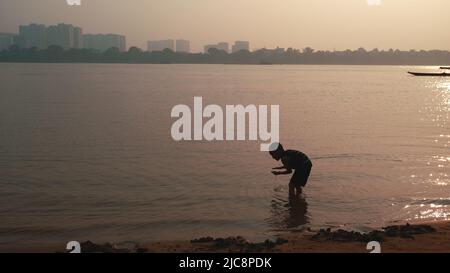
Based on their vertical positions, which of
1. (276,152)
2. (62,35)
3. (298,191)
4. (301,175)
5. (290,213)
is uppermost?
(62,35)

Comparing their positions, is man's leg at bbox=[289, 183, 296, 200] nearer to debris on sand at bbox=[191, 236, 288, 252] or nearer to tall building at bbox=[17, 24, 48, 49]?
debris on sand at bbox=[191, 236, 288, 252]

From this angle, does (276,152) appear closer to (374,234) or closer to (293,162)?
(293,162)

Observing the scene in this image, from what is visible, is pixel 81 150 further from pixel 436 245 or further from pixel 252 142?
pixel 436 245

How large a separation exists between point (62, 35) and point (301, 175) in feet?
276

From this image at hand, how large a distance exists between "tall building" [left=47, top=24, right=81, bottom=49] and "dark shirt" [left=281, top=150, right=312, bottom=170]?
7319cm

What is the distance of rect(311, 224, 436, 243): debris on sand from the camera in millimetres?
10938

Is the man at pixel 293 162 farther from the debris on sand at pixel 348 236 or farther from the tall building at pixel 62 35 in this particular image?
the tall building at pixel 62 35

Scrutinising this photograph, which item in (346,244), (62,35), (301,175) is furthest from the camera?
(62,35)

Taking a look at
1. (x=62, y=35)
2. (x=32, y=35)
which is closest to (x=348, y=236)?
(x=62, y=35)

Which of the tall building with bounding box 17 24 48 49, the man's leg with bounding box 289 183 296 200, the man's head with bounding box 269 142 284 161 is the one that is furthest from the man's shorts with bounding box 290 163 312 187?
the tall building with bounding box 17 24 48 49

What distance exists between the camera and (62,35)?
3597 inches

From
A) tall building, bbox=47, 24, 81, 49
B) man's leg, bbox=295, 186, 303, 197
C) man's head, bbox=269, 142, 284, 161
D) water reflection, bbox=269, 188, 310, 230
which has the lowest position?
water reflection, bbox=269, 188, 310, 230
